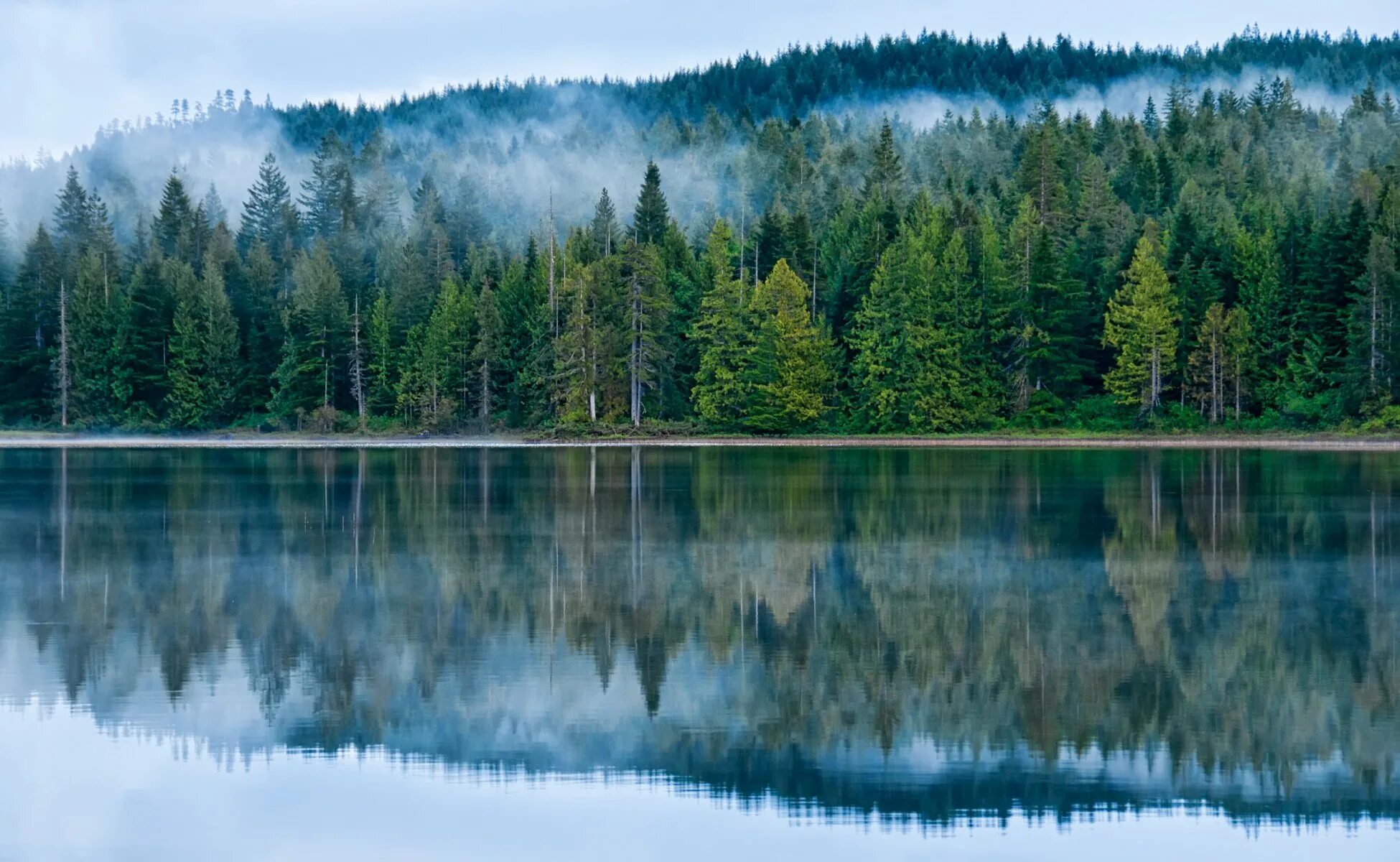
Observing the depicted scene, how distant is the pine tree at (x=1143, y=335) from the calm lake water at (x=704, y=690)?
53.7 meters

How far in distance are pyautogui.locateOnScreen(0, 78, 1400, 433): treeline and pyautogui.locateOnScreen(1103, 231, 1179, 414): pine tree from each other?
0.16 meters

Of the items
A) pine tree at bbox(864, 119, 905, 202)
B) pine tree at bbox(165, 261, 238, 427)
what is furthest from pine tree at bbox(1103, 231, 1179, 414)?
pine tree at bbox(165, 261, 238, 427)

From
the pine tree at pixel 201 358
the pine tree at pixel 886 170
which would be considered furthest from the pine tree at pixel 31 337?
the pine tree at pixel 886 170

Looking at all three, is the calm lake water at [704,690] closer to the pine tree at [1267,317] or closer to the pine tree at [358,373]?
the pine tree at [1267,317]

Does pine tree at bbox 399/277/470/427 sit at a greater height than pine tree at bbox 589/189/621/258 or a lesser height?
lesser

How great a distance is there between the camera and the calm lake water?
40.4ft

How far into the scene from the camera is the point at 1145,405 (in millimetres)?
85375

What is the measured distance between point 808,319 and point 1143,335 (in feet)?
61.4

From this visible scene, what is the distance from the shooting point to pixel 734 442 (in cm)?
8431

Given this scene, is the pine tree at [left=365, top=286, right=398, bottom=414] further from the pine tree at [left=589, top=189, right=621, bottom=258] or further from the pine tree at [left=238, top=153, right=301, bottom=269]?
the pine tree at [left=238, top=153, right=301, bottom=269]

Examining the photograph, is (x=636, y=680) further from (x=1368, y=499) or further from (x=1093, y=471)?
(x=1093, y=471)

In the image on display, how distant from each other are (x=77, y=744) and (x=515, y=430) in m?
80.5

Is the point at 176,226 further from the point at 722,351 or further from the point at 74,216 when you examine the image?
the point at 722,351

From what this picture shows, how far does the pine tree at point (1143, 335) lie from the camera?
85250 mm
